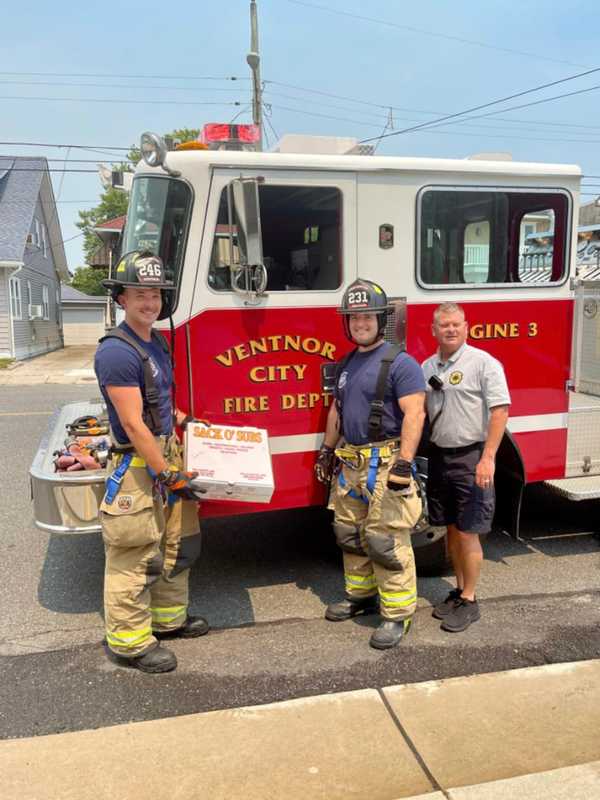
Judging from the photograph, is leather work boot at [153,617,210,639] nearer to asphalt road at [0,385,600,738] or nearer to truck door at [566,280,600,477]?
asphalt road at [0,385,600,738]

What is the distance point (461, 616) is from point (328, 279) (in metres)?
1.97

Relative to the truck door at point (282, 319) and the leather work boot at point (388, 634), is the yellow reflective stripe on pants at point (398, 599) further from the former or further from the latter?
the truck door at point (282, 319)

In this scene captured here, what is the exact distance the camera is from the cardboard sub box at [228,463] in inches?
130

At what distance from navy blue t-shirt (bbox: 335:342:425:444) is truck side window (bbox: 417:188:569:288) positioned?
2.41ft

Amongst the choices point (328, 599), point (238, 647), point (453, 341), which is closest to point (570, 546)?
point (328, 599)

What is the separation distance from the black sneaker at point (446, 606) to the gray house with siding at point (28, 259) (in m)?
18.1

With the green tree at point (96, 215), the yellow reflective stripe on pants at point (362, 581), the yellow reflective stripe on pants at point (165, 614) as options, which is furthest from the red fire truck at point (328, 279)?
the green tree at point (96, 215)

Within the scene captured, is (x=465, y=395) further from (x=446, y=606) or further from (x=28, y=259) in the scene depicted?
(x=28, y=259)

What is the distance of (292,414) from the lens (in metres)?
3.79

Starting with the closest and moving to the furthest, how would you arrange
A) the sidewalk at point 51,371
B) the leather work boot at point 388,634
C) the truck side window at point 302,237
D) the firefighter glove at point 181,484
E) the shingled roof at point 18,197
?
the firefighter glove at point 181,484
the leather work boot at point 388,634
the truck side window at point 302,237
the sidewalk at point 51,371
the shingled roof at point 18,197

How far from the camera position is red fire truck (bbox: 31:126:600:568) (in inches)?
137

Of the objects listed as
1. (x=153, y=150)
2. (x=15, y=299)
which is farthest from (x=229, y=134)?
(x=15, y=299)

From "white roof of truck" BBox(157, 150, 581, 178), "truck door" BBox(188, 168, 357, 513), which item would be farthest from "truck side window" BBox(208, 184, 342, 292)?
"white roof of truck" BBox(157, 150, 581, 178)

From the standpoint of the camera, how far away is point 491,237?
402 cm
